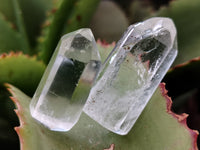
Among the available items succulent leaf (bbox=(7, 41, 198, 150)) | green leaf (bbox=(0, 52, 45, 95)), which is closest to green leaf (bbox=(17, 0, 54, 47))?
green leaf (bbox=(0, 52, 45, 95))

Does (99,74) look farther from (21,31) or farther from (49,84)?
(21,31)

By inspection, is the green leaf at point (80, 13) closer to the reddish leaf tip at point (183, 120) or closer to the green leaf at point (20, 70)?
the green leaf at point (20, 70)

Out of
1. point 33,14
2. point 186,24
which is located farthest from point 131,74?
point 33,14

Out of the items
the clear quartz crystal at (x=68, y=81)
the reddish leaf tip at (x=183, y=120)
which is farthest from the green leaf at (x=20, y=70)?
the reddish leaf tip at (x=183, y=120)

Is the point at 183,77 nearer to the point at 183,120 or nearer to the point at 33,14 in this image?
the point at 183,120

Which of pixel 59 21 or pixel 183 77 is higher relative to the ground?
pixel 59 21

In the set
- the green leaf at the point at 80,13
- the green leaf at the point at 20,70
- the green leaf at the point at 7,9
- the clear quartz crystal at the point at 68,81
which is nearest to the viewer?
the clear quartz crystal at the point at 68,81
